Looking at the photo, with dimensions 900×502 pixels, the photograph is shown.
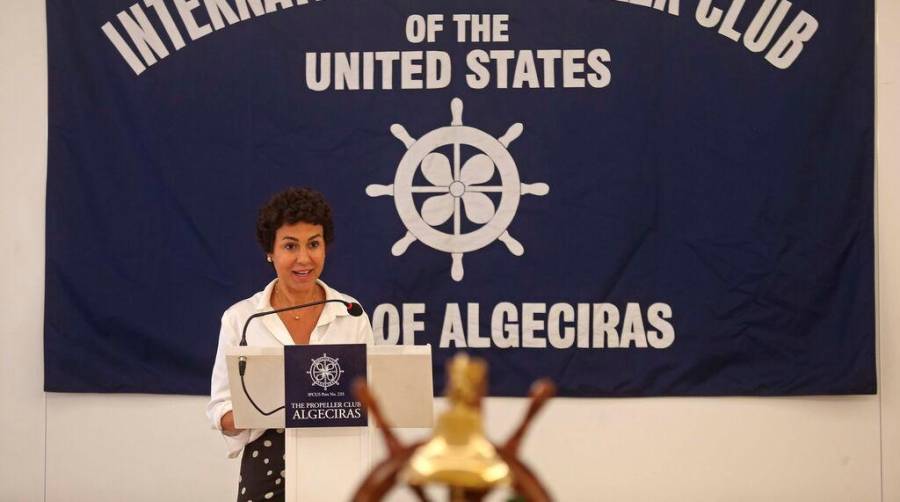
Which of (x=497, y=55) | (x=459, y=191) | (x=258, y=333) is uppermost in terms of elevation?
(x=497, y=55)

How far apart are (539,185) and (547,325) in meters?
0.53

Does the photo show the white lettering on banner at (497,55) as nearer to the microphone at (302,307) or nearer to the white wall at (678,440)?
the white wall at (678,440)

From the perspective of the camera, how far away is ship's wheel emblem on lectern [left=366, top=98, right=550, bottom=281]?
4.18 meters

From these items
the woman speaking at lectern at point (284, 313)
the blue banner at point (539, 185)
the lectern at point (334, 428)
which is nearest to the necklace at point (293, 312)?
the woman speaking at lectern at point (284, 313)

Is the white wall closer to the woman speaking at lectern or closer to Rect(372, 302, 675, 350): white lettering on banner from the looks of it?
Rect(372, 302, 675, 350): white lettering on banner

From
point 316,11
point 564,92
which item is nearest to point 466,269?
point 564,92

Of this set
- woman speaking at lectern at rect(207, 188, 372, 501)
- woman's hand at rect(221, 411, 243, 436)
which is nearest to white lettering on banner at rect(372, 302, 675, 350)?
woman speaking at lectern at rect(207, 188, 372, 501)

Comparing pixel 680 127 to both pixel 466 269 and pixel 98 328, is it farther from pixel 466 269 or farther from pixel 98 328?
pixel 98 328

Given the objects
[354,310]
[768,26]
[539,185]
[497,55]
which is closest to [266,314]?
[354,310]

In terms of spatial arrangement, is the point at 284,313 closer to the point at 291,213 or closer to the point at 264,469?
the point at 291,213

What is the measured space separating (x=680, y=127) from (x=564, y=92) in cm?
45

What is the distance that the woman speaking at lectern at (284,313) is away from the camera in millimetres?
2818

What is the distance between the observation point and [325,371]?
2432 mm

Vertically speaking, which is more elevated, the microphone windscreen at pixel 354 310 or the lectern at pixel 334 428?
the microphone windscreen at pixel 354 310
